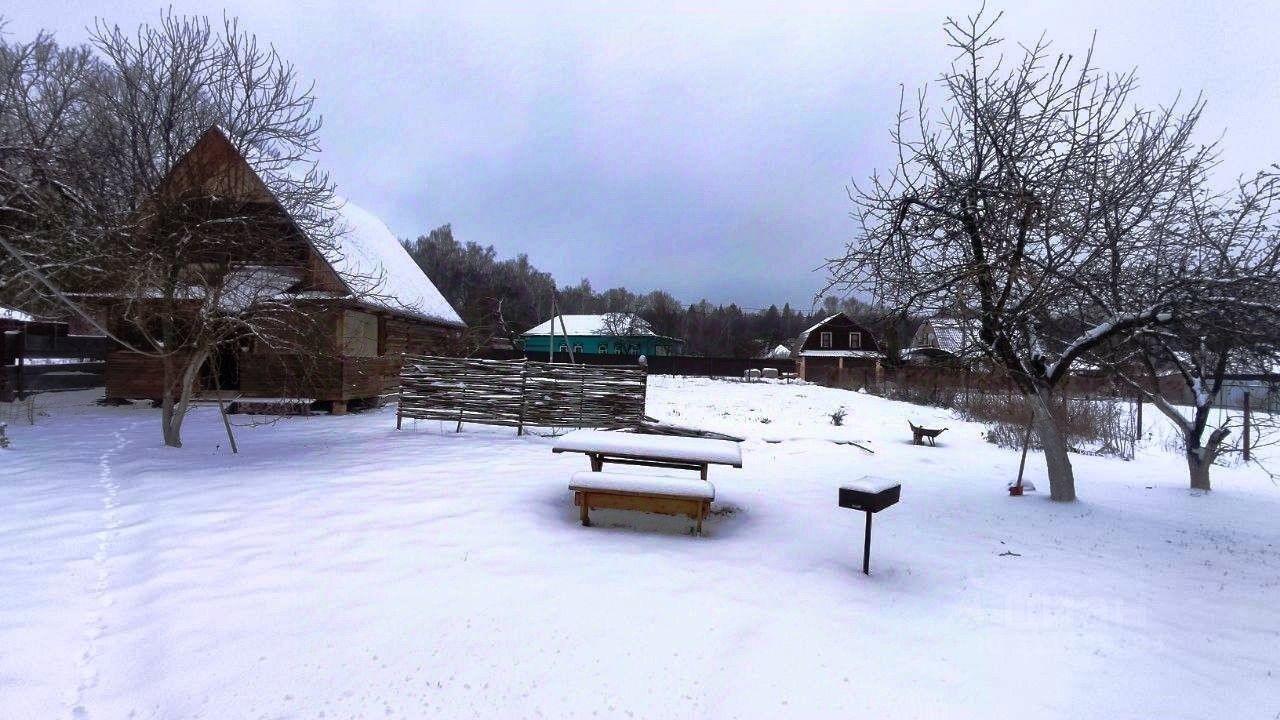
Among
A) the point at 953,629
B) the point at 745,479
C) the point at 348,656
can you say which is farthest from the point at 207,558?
the point at 745,479

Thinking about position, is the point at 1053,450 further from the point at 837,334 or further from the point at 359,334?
the point at 837,334

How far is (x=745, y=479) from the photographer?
860 cm

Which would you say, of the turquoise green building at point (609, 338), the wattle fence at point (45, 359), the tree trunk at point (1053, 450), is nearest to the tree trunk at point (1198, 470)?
the tree trunk at point (1053, 450)

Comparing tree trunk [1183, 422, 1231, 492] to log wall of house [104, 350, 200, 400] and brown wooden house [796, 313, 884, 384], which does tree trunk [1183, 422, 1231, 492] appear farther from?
brown wooden house [796, 313, 884, 384]

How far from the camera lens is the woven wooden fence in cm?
1230

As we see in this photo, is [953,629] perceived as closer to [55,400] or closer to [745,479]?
[745,479]

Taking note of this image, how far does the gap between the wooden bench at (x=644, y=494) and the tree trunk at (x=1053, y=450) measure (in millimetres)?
4531

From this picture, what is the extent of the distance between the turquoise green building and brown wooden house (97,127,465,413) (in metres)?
31.3

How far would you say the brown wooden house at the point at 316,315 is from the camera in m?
10.6

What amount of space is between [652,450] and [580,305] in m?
91.9

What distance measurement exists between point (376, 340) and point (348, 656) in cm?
1542

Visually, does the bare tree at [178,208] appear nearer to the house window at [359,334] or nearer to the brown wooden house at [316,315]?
the brown wooden house at [316,315]

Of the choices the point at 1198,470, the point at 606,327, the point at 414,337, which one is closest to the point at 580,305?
the point at 606,327

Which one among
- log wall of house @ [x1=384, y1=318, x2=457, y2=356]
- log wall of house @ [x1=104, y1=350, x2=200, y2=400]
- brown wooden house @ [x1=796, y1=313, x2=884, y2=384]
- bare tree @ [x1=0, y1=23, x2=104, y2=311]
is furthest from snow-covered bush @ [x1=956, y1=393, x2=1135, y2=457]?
brown wooden house @ [x1=796, y1=313, x2=884, y2=384]
